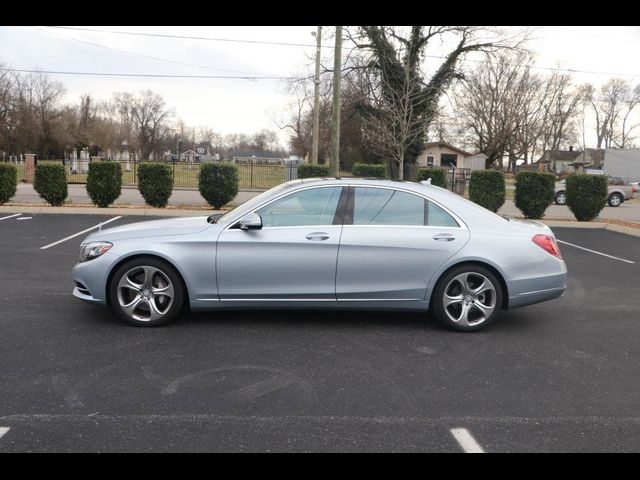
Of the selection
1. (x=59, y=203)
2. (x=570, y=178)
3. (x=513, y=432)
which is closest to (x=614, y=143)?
(x=570, y=178)

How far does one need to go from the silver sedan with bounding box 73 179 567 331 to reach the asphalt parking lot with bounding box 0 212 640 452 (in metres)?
0.30

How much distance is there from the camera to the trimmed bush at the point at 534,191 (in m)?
14.9

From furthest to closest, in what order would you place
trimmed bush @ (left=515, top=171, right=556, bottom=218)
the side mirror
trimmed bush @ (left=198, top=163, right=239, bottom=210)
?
trimmed bush @ (left=198, top=163, right=239, bottom=210)
trimmed bush @ (left=515, top=171, right=556, bottom=218)
the side mirror

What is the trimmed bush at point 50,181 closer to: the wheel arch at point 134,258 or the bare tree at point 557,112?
the wheel arch at point 134,258

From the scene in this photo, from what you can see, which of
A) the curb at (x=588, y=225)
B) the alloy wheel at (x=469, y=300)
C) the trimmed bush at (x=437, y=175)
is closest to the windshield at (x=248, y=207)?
the alloy wheel at (x=469, y=300)

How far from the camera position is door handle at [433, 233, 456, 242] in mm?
5031

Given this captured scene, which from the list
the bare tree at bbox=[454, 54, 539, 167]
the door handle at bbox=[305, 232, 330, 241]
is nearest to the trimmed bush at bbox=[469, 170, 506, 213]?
the door handle at bbox=[305, 232, 330, 241]

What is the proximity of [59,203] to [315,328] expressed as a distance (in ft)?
40.3

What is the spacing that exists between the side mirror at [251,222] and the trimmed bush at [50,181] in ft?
38.0

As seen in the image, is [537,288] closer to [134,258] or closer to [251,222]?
[251,222]

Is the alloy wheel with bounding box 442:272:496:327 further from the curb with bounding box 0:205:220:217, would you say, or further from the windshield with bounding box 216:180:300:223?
the curb with bounding box 0:205:220:217

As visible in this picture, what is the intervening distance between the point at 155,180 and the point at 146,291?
10516mm

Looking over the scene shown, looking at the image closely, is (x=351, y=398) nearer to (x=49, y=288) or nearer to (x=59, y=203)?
(x=49, y=288)

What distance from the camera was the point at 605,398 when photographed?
3699 millimetres
